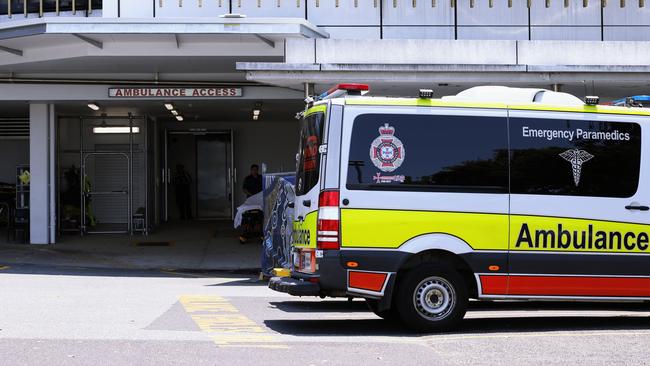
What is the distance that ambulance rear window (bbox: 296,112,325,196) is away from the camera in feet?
30.2

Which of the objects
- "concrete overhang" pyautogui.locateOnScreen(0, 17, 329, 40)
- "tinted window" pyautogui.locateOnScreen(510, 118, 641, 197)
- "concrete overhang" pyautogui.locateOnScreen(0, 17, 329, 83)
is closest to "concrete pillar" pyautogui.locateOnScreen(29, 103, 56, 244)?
"concrete overhang" pyautogui.locateOnScreen(0, 17, 329, 83)

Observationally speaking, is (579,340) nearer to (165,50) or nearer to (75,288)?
(75,288)

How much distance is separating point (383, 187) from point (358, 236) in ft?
1.78

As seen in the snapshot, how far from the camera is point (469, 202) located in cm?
912

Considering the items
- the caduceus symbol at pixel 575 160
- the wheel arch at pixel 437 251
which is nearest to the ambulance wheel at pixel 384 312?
the wheel arch at pixel 437 251

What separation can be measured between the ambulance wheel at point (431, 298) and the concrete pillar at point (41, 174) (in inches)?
549

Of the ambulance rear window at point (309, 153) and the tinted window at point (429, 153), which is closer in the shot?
the tinted window at point (429, 153)

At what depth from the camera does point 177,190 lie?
2809cm

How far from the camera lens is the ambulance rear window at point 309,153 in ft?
30.2

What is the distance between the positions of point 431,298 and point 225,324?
2.27 metres

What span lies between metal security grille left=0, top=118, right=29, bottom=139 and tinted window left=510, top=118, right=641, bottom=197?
20521 millimetres

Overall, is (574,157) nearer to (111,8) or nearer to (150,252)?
(111,8)

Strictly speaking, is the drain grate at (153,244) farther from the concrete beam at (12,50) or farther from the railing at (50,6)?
the railing at (50,6)

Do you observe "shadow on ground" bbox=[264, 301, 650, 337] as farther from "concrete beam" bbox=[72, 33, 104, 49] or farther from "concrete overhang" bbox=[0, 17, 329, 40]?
"concrete beam" bbox=[72, 33, 104, 49]
